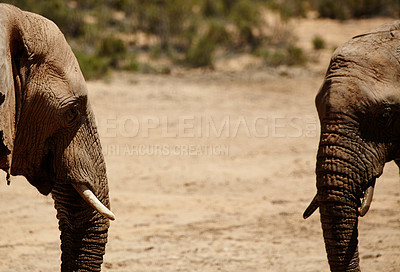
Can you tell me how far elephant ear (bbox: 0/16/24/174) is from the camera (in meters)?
3.49

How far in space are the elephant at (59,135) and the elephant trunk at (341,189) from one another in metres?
1.33

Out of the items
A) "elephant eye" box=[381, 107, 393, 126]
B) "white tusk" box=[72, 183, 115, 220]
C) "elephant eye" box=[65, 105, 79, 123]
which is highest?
"elephant eye" box=[65, 105, 79, 123]

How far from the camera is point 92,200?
4.11 m

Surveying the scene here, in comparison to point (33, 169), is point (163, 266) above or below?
below

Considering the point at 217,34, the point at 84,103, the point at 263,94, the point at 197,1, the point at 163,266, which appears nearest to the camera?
the point at 84,103

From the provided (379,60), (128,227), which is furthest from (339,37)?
(379,60)

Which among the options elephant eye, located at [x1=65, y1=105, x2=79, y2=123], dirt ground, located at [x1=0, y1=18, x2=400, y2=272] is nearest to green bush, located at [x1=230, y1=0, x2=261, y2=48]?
dirt ground, located at [x1=0, y1=18, x2=400, y2=272]

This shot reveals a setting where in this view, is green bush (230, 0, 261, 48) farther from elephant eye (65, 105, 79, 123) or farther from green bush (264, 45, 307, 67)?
elephant eye (65, 105, 79, 123)

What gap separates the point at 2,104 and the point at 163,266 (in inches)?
118

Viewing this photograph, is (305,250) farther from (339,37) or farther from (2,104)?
(339,37)

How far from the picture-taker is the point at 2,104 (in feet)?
11.5

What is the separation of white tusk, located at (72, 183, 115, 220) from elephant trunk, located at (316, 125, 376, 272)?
1.31m
